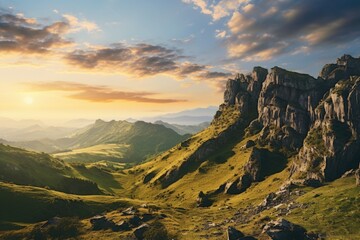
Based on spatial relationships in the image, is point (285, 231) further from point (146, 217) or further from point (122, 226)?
point (146, 217)

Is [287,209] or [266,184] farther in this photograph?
[266,184]

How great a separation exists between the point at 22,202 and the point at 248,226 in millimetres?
113444

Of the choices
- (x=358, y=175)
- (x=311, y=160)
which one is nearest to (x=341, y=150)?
(x=311, y=160)

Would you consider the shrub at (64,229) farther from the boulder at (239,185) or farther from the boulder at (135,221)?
the boulder at (239,185)

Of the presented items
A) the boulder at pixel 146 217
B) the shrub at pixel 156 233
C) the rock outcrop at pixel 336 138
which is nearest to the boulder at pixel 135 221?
the boulder at pixel 146 217

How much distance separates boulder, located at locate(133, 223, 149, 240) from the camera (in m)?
118

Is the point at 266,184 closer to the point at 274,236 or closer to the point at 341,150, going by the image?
the point at 341,150

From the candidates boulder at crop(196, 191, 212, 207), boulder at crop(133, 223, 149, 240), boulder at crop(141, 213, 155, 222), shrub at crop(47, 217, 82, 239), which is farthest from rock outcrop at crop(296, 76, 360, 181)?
shrub at crop(47, 217, 82, 239)

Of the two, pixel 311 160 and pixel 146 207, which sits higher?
pixel 311 160

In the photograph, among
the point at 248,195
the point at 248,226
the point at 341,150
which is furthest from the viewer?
the point at 248,195

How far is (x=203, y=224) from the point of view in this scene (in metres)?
128

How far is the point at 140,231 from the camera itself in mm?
120875

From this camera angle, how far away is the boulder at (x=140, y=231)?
118m

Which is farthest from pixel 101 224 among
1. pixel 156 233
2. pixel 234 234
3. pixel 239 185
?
pixel 239 185
